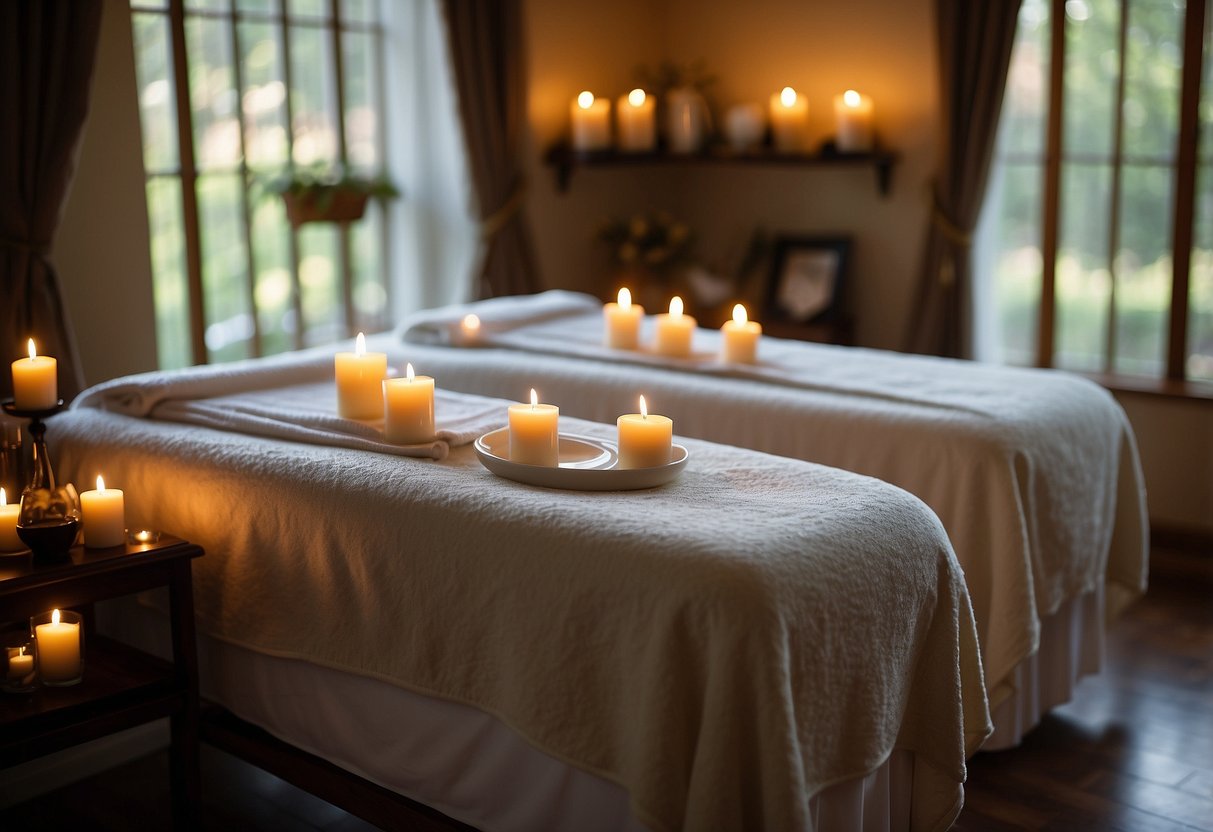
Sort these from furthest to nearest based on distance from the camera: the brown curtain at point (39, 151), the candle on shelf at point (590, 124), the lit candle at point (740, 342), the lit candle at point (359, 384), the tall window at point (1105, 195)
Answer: the candle on shelf at point (590, 124), the tall window at point (1105, 195), the lit candle at point (740, 342), the brown curtain at point (39, 151), the lit candle at point (359, 384)

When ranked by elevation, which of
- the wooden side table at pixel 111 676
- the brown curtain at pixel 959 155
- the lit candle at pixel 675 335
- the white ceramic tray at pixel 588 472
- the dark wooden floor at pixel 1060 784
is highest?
the brown curtain at pixel 959 155

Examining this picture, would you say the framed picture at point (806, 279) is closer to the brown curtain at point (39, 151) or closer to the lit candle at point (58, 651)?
the brown curtain at point (39, 151)

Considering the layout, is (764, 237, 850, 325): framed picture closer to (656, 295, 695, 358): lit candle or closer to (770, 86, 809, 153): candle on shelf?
(770, 86, 809, 153): candle on shelf

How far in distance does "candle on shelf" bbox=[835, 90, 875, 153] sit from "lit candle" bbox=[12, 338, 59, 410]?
274cm

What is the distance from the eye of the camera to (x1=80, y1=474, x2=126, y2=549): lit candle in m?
1.92

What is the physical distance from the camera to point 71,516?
188cm

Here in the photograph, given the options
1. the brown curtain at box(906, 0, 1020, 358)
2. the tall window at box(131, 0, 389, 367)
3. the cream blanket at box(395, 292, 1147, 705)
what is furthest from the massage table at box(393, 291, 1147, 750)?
the brown curtain at box(906, 0, 1020, 358)

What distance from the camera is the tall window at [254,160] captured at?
10.5 feet

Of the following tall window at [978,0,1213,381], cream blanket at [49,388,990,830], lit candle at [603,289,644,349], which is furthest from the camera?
tall window at [978,0,1213,381]

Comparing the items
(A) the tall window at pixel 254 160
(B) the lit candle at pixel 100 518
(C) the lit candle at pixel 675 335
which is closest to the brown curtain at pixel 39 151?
(A) the tall window at pixel 254 160

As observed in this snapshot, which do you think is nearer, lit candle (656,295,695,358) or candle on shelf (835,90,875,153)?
lit candle (656,295,695,358)

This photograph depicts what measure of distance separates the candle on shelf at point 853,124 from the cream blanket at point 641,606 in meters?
2.16

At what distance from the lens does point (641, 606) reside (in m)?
1.57

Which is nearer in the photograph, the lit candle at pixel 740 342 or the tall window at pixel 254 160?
the lit candle at pixel 740 342
